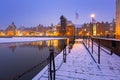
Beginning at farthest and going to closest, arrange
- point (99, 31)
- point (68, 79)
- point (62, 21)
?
point (99, 31) → point (62, 21) → point (68, 79)

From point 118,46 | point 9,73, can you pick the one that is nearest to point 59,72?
point 9,73

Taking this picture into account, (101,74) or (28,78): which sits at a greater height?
(101,74)

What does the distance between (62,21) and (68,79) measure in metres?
118

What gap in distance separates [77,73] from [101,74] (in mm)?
1081

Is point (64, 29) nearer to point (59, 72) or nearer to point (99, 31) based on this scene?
point (99, 31)

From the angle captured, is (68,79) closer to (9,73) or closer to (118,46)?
(9,73)

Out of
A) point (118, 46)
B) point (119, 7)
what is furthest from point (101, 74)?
point (119, 7)

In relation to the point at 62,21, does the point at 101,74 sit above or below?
below

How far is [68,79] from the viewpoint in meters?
7.99

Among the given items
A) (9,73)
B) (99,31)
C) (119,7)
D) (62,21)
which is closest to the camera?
(9,73)

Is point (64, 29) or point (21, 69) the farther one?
point (64, 29)

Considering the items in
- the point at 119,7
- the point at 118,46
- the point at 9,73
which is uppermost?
the point at 119,7

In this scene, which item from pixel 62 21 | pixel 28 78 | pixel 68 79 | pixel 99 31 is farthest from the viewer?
pixel 99 31

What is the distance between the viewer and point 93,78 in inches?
316
